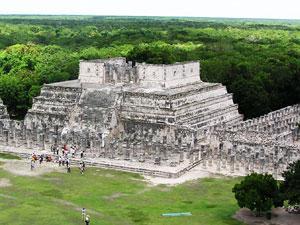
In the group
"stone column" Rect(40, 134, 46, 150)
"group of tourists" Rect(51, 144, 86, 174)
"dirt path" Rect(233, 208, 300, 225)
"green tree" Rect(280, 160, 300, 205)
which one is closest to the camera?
"green tree" Rect(280, 160, 300, 205)

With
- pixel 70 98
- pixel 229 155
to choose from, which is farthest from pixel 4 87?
pixel 229 155

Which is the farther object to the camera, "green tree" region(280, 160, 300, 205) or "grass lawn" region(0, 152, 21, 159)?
"grass lawn" region(0, 152, 21, 159)

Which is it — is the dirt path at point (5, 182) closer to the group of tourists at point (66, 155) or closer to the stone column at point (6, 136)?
the group of tourists at point (66, 155)

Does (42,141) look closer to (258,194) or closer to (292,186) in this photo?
(258,194)

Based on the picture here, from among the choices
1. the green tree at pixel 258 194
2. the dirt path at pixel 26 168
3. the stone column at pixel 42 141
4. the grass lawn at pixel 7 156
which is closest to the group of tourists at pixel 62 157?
the dirt path at pixel 26 168

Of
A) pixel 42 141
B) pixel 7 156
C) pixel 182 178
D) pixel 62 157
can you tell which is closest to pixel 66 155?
pixel 62 157

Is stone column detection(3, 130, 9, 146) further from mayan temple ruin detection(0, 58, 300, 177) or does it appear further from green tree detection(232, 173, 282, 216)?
green tree detection(232, 173, 282, 216)

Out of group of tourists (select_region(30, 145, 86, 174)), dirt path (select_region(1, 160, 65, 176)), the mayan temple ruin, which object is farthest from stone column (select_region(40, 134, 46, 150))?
dirt path (select_region(1, 160, 65, 176))
